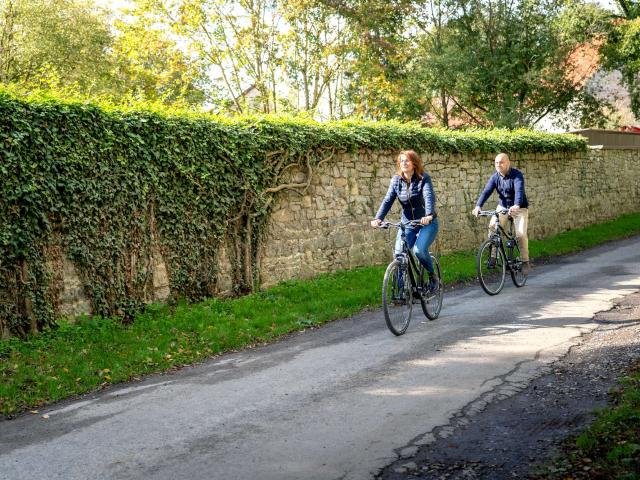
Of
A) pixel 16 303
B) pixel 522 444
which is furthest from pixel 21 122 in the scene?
pixel 522 444

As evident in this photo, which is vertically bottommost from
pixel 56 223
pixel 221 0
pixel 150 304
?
pixel 150 304

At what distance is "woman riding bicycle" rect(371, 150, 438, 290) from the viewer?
8539 mm

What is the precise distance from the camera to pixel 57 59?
2930 cm

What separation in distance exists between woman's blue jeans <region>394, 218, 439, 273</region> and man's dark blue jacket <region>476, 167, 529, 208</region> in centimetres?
255

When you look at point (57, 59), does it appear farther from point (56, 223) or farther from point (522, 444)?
point (522, 444)

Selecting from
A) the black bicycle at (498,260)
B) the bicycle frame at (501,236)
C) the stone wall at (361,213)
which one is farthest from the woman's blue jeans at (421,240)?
the stone wall at (361,213)

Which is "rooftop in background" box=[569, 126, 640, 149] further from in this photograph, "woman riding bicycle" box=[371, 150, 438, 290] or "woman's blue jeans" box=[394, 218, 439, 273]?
"woman's blue jeans" box=[394, 218, 439, 273]

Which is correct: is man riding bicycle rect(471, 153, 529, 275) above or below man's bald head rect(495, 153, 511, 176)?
below

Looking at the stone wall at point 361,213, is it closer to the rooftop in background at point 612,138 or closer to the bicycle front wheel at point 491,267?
the bicycle front wheel at point 491,267

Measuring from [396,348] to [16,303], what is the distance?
4.47 meters

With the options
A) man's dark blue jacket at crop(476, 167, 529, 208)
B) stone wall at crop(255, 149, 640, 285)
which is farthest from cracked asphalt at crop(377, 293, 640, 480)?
stone wall at crop(255, 149, 640, 285)

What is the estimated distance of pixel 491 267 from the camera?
35.4 ft

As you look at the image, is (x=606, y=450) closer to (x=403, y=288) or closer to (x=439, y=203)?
(x=403, y=288)

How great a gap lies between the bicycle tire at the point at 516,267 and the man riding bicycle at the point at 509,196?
0.24ft
